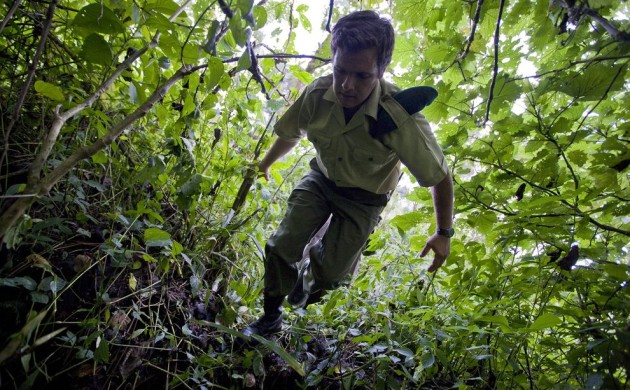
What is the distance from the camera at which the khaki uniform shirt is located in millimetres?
1628

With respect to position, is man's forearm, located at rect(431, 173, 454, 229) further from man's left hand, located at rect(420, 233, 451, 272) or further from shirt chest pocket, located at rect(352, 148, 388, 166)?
shirt chest pocket, located at rect(352, 148, 388, 166)

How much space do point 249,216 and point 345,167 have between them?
0.71 metres

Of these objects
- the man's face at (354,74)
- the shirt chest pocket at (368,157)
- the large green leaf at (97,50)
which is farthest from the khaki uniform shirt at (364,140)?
the large green leaf at (97,50)

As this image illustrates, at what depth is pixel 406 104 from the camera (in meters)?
1.70

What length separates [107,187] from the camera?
1.78 metres

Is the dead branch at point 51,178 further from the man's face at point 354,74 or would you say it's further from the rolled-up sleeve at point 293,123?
the rolled-up sleeve at point 293,123

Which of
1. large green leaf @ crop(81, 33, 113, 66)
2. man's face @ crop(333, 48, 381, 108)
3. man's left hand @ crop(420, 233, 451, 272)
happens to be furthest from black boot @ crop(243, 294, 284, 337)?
large green leaf @ crop(81, 33, 113, 66)

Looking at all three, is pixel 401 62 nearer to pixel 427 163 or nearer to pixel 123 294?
pixel 427 163

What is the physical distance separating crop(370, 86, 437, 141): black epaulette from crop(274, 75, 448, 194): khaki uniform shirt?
0.08 ft

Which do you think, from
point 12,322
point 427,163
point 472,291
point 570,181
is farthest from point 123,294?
point 570,181

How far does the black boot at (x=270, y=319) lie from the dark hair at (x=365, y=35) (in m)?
1.43

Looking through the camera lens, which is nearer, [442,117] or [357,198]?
[442,117]

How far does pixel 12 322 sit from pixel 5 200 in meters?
0.50

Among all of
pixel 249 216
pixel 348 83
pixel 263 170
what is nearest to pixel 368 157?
pixel 348 83
